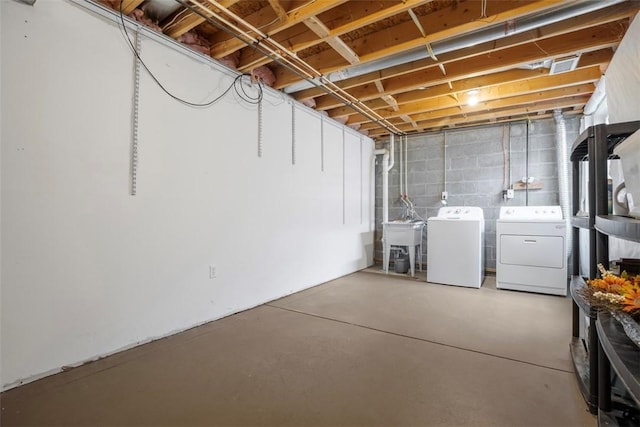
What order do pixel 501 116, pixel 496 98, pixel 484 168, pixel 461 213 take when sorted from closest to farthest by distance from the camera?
pixel 496 98, pixel 501 116, pixel 461 213, pixel 484 168

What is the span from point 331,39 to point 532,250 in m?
3.26

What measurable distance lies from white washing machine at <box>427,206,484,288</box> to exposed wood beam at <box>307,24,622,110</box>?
180 cm

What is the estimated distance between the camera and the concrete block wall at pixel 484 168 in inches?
163

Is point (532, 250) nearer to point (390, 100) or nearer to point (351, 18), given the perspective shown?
point (390, 100)

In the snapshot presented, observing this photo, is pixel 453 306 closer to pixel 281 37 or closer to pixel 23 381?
pixel 281 37

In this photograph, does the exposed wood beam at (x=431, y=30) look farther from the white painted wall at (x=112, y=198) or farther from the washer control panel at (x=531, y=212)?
the washer control panel at (x=531, y=212)

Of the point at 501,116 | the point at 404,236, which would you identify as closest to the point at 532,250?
the point at 404,236

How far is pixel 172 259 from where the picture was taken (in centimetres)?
234

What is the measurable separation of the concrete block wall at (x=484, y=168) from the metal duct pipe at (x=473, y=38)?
8.06 ft

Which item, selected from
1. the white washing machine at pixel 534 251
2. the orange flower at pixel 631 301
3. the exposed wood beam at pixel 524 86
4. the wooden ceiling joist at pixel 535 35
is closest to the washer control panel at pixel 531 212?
the white washing machine at pixel 534 251

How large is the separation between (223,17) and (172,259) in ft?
6.02

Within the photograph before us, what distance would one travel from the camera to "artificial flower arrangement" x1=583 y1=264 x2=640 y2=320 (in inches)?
38.2

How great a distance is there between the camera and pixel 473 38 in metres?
2.29

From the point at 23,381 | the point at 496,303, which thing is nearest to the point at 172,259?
the point at 23,381
